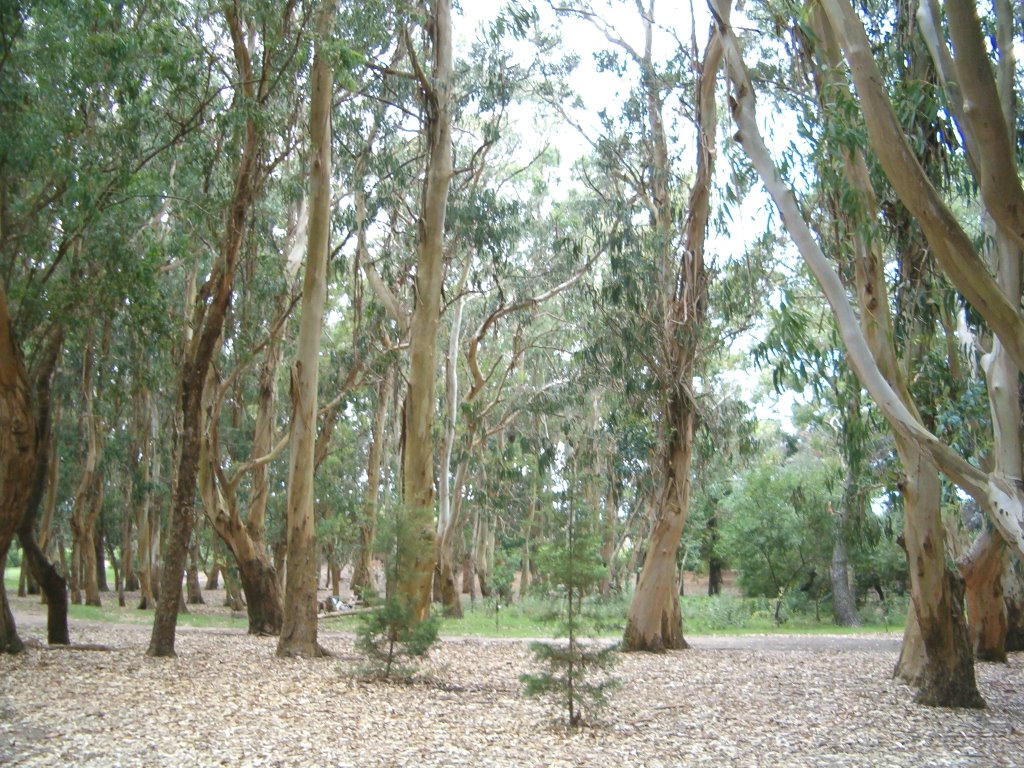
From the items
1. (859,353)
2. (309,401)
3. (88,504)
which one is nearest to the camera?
(859,353)

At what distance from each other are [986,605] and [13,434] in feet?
35.4

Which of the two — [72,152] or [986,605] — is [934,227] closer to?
[986,605]

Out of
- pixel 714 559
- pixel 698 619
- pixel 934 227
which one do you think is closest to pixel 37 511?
pixel 934 227

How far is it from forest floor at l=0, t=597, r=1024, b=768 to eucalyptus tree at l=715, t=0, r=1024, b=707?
1674mm

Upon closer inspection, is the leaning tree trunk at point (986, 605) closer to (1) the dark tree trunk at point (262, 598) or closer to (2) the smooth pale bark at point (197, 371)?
(2) the smooth pale bark at point (197, 371)

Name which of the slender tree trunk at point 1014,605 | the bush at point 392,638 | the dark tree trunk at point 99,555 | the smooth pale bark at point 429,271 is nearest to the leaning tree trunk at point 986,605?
the slender tree trunk at point 1014,605

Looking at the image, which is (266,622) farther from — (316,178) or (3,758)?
(3,758)

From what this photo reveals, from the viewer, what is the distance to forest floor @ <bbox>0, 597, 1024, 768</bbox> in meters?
6.33

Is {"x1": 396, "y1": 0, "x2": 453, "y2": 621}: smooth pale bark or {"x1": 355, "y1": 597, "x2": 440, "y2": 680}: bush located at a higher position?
{"x1": 396, "y1": 0, "x2": 453, "y2": 621}: smooth pale bark

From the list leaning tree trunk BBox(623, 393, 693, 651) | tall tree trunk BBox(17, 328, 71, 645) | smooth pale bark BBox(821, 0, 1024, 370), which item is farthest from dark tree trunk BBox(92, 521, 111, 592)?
smooth pale bark BBox(821, 0, 1024, 370)

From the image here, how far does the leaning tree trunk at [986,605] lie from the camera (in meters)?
11.3

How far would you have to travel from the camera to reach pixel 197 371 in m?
10.7

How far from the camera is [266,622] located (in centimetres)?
1538

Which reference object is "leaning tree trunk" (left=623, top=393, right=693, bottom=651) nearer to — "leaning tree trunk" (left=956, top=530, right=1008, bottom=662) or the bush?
"leaning tree trunk" (left=956, top=530, right=1008, bottom=662)
